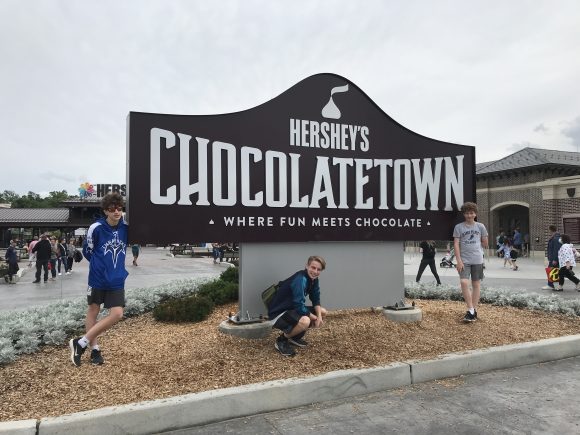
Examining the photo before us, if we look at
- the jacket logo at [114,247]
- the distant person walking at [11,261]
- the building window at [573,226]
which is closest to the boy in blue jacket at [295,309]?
the jacket logo at [114,247]

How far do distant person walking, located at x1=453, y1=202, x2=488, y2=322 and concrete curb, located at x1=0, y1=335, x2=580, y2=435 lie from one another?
1.13 meters

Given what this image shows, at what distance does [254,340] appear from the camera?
508cm

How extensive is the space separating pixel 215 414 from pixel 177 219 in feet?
6.97

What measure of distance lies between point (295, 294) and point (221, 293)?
2.82 m

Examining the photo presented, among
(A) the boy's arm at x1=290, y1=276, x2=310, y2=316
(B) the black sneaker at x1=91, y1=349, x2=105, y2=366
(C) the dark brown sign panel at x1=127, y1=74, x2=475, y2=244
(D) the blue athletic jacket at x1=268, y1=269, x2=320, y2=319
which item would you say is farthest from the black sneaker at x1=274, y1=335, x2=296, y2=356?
(B) the black sneaker at x1=91, y1=349, x2=105, y2=366

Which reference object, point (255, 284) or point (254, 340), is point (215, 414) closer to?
point (254, 340)

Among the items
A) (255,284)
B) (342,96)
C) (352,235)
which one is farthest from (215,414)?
(342,96)

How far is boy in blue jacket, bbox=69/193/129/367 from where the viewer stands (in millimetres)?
4160

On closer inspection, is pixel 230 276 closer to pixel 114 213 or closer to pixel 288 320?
pixel 288 320

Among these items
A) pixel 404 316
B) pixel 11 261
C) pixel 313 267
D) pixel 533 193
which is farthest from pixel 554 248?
pixel 533 193

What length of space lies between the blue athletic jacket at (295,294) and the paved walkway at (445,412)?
101cm

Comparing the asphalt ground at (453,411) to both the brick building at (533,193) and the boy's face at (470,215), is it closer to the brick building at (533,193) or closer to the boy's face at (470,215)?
the boy's face at (470,215)

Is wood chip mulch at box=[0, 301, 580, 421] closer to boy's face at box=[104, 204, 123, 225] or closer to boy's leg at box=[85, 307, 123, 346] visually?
boy's leg at box=[85, 307, 123, 346]

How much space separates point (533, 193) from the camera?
2909cm
